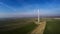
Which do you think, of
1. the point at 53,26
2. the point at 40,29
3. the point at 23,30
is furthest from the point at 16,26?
the point at 53,26

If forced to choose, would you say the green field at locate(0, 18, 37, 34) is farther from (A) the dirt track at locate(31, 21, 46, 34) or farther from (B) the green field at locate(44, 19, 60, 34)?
(B) the green field at locate(44, 19, 60, 34)

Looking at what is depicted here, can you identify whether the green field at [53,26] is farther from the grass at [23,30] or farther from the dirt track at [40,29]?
the grass at [23,30]

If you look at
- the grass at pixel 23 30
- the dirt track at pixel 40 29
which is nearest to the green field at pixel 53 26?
the dirt track at pixel 40 29

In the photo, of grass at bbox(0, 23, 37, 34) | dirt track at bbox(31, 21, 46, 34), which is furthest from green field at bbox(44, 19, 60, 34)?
grass at bbox(0, 23, 37, 34)

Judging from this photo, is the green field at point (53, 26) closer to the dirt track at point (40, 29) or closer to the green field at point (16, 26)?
the dirt track at point (40, 29)

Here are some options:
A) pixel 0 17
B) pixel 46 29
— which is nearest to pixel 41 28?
pixel 46 29

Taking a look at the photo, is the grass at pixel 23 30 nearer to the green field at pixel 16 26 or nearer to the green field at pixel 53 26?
the green field at pixel 16 26

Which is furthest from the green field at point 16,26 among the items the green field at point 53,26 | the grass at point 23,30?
the green field at point 53,26

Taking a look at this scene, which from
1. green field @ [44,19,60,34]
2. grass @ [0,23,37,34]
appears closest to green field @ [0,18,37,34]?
grass @ [0,23,37,34]

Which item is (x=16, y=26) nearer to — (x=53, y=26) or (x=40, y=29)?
(x=40, y=29)

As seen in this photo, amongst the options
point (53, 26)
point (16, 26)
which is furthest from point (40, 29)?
point (16, 26)

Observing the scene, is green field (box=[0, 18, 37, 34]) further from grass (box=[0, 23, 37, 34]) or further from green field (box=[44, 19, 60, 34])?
green field (box=[44, 19, 60, 34])
